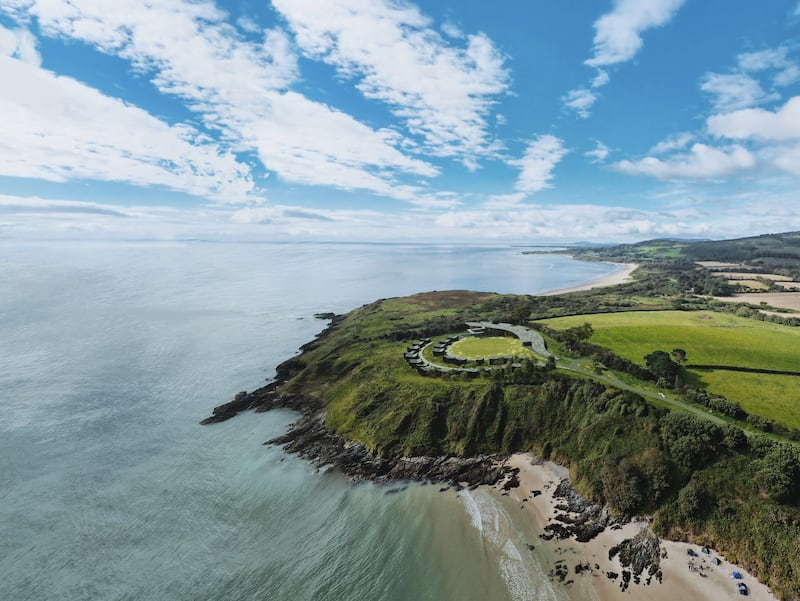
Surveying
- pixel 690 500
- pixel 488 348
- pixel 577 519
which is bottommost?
pixel 577 519

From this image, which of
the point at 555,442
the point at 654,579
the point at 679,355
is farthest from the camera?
the point at 679,355

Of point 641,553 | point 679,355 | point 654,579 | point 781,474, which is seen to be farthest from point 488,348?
point 654,579

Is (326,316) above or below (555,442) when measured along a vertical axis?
below

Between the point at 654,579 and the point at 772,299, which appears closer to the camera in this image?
the point at 654,579

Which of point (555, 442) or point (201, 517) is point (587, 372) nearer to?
point (555, 442)

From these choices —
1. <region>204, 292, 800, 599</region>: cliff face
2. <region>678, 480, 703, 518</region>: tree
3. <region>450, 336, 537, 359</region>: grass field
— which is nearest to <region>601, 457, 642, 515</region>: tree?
<region>204, 292, 800, 599</region>: cliff face

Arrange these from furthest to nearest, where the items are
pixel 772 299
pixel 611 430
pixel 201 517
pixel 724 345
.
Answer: pixel 772 299
pixel 724 345
pixel 611 430
pixel 201 517
